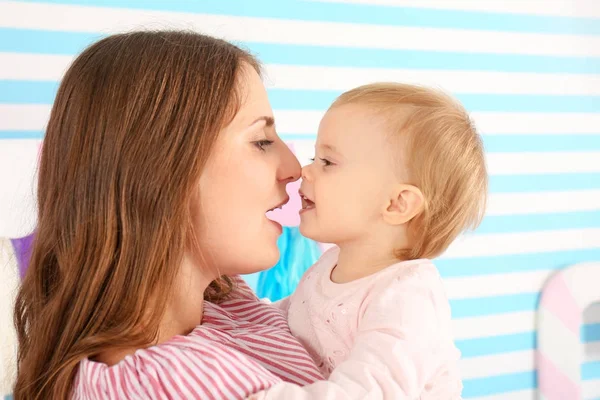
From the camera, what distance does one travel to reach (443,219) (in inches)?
48.3

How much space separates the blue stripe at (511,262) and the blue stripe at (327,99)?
1.58 ft

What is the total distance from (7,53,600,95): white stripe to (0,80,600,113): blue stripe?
0.02 metres

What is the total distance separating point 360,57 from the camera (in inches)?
87.2

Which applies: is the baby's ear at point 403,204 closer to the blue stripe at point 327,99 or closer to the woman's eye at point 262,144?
the woman's eye at point 262,144

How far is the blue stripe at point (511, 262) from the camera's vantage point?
7.88 ft

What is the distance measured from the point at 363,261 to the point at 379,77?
44.3 inches

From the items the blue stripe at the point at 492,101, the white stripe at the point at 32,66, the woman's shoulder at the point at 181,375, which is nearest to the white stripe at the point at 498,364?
the blue stripe at the point at 492,101

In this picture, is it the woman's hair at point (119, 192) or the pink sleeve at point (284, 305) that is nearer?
the woman's hair at point (119, 192)

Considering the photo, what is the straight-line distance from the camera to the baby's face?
1210 millimetres

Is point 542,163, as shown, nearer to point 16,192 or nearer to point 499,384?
point 499,384

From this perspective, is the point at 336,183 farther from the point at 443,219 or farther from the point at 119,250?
the point at 119,250

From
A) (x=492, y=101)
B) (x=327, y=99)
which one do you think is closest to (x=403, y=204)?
(x=327, y=99)

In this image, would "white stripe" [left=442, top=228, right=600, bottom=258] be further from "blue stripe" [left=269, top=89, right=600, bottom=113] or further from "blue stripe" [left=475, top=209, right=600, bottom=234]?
"blue stripe" [left=269, top=89, right=600, bottom=113]

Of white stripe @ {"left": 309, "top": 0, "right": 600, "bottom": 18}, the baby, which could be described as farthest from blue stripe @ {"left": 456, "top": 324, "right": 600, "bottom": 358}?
the baby
